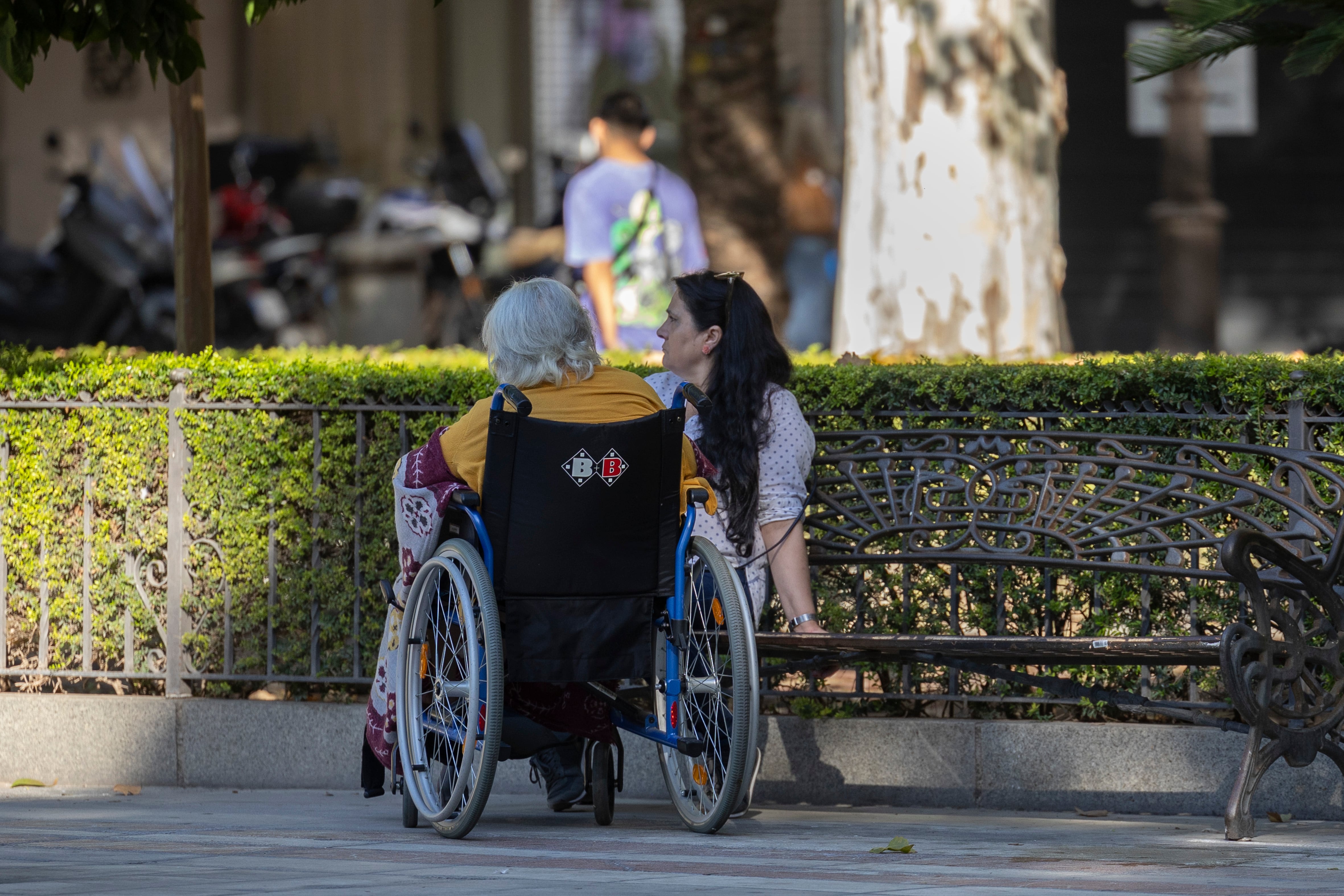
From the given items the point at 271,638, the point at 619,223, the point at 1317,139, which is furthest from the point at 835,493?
the point at 1317,139

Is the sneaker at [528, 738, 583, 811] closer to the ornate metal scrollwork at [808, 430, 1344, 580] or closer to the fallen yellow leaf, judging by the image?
the ornate metal scrollwork at [808, 430, 1344, 580]

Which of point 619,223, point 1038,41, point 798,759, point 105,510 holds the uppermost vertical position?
point 1038,41

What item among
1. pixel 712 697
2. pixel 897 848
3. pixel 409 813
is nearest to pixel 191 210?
pixel 409 813

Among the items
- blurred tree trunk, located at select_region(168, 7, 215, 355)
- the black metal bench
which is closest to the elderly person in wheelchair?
the black metal bench

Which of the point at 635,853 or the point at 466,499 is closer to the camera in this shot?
the point at 635,853

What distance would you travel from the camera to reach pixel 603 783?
539cm

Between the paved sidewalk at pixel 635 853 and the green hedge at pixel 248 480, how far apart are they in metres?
0.79

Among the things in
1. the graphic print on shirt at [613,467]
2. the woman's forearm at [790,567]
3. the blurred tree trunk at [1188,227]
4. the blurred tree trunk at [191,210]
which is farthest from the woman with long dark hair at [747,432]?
the blurred tree trunk at [1188,227]

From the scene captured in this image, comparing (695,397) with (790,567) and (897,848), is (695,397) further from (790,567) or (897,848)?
(897,848)

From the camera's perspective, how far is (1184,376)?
573 centimetres

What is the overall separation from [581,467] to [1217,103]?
40.1ft

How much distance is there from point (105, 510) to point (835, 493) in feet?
8.97

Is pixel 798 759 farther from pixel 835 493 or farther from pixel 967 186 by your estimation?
pixel 967 186

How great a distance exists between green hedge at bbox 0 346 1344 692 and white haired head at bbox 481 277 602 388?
3.86 feet
